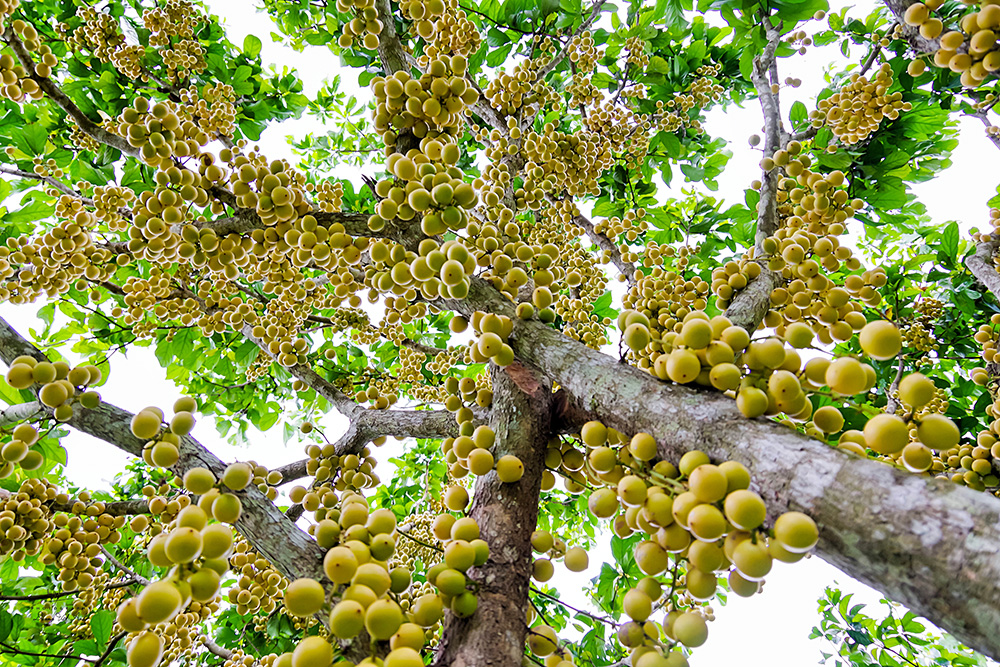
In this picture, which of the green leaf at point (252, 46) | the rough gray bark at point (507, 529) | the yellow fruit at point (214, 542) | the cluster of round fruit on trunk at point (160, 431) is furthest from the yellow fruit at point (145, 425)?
the green leaf at point (252, 46)

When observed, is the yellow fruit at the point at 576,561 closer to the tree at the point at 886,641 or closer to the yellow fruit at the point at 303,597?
the yellow fruit at the point at 303,597

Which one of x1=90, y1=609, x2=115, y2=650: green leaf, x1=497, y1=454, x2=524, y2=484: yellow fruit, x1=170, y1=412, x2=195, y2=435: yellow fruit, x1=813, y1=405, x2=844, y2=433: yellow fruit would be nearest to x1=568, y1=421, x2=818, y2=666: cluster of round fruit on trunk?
x1=497, y1=454, x2=524, y2=484: yellow fruit

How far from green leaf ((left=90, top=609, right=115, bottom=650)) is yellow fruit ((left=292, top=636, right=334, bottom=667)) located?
9.40 feet

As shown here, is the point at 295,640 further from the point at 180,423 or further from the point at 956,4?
the point at 956,4

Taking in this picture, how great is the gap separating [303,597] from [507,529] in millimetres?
648

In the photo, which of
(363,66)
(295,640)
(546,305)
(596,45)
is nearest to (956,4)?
(596,45)

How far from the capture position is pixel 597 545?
5.27 metres

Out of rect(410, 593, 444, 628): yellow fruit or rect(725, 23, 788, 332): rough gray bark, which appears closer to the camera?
rect(410, 593, 444, 628): yellow fruit

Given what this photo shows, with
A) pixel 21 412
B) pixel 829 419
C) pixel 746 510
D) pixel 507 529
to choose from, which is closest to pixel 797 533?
pixel 746 510

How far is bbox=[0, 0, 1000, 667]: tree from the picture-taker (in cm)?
113

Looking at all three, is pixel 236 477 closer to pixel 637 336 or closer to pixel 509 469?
pixel 509 469

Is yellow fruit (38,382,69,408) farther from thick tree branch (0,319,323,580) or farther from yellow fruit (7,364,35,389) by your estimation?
thick tree branch (0,319,323,580)

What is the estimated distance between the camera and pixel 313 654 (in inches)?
41.8

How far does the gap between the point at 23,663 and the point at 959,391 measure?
644 centimetres
